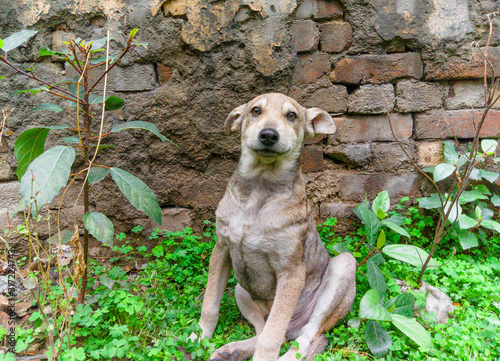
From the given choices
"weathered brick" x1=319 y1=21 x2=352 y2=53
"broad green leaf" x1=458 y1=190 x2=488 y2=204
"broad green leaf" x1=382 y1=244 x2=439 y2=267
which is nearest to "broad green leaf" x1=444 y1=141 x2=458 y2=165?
"broad green leaf" x1=458 y1=190 x2=488 y2=204

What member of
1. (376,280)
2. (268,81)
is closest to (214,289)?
(376,280)

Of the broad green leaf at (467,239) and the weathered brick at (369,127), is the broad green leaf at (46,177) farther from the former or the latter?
the broad green leaf at (467,239)

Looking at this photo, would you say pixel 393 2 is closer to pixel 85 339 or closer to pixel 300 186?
pixel 300 186

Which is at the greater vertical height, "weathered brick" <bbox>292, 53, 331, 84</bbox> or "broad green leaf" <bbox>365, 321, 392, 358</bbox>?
"weathered brick" <bbox>292, 53, 331, 84</bbox>

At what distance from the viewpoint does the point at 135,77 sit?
3.24m

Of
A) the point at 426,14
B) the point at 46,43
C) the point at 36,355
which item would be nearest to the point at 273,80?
the point at 426,14

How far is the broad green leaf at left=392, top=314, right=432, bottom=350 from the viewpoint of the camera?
7.45ft

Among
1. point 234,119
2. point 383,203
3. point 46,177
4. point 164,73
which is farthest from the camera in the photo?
point 164,73

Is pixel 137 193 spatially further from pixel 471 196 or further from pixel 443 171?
pixel 471 196

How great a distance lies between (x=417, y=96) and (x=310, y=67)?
1.17 metres

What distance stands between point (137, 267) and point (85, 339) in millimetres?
1014

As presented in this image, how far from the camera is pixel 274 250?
2375mm

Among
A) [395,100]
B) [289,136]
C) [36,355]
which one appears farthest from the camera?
[395,100]

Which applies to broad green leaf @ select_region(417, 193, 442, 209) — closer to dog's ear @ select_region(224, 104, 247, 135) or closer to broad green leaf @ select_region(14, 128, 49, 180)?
dog's ear @ select_region(224, 104, 247, 135)
